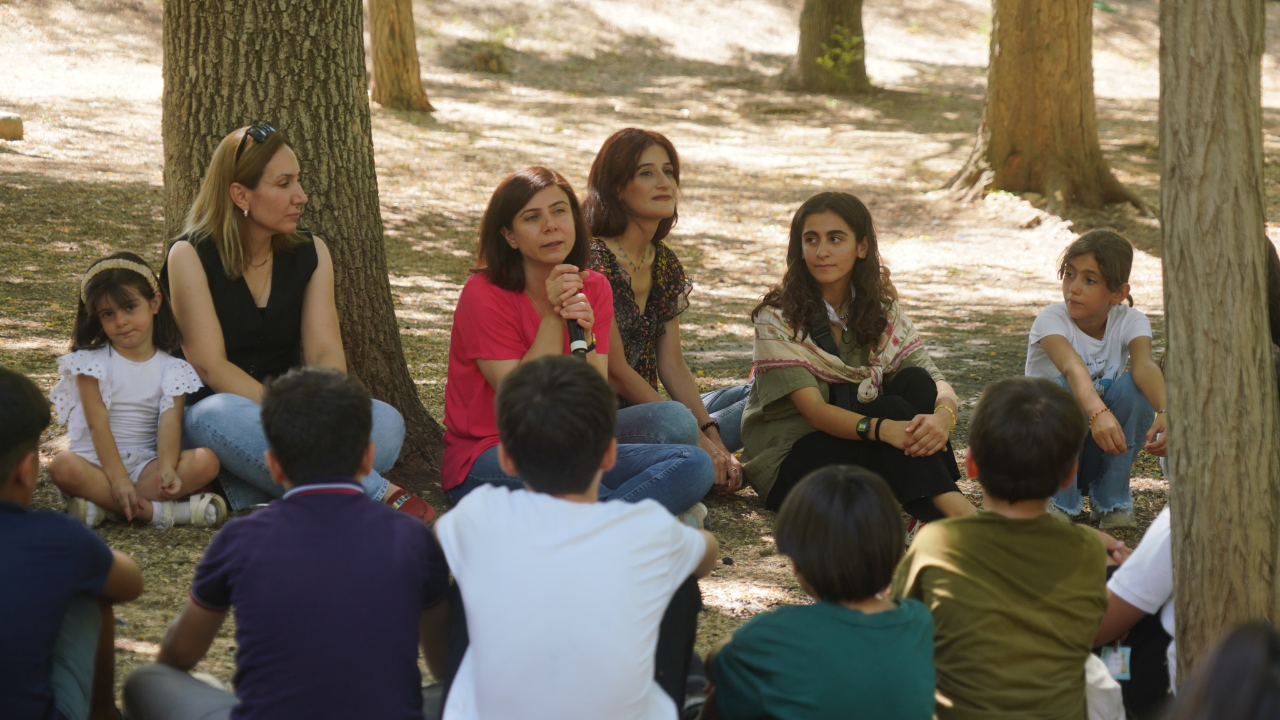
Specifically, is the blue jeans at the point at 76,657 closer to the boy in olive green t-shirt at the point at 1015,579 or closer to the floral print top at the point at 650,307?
the boy in olive green t-shirt at the point at 1015,579

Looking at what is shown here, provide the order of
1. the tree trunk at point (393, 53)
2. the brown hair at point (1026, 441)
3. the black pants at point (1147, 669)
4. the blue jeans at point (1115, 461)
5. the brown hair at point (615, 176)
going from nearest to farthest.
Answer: the brown hair at point (1026, 441), the black pants at point (1147, 669), the blue jeans at point (1115, 461), the brown hair at point (615, 176), the tree trunk at point (393, 53)

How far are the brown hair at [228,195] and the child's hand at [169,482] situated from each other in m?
0.65

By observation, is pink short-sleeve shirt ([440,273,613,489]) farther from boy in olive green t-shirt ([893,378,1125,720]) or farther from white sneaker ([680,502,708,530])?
boy in olive green t-shirt ([893,378,1125,720])

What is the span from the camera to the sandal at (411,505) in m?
3.59

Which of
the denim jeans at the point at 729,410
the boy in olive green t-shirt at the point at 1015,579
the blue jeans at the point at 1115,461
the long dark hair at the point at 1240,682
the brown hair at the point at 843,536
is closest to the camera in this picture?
the long dark hair at the point at 1240,682

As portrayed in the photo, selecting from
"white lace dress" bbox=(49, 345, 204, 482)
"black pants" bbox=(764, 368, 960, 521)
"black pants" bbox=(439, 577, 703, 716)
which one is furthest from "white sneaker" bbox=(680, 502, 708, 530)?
"white lace dress" bbox=(49, 345, 204, 482)

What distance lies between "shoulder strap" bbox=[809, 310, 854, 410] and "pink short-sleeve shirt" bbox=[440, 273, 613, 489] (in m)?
0.80

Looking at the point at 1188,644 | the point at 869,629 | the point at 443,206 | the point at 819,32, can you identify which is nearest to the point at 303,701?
the point at 869,629

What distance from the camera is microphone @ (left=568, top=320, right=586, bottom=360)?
345 cm

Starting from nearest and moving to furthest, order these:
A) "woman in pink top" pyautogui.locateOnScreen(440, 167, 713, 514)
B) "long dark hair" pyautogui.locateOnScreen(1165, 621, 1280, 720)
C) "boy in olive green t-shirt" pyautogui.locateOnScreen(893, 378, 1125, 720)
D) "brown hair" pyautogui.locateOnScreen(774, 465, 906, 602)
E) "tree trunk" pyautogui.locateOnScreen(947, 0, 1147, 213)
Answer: "long dark hair" pyautogui.locateOnScreen(1165, 621, 1280, 720)
"brown hair" pyautogui.locateOnScreen(774, 465, 906, 602)
"boy in olive green t-shirt" pyautogui.locateOnScreen(893, 378, 1125, 720)
"woman in pink top" pyautogui.locateOnScreen(440, 167, 713, 514)
"tree trunk" pyautogui.locateOnScreen(947, 0, 1147, 213)

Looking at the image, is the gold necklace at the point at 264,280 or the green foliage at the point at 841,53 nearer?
the gold necklace at the point at 264,280

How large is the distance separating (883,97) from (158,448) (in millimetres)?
14227

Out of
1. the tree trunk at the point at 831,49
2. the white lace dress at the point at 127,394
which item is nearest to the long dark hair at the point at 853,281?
the white lace dress at the point at 127,394

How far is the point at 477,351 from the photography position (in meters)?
3.55
